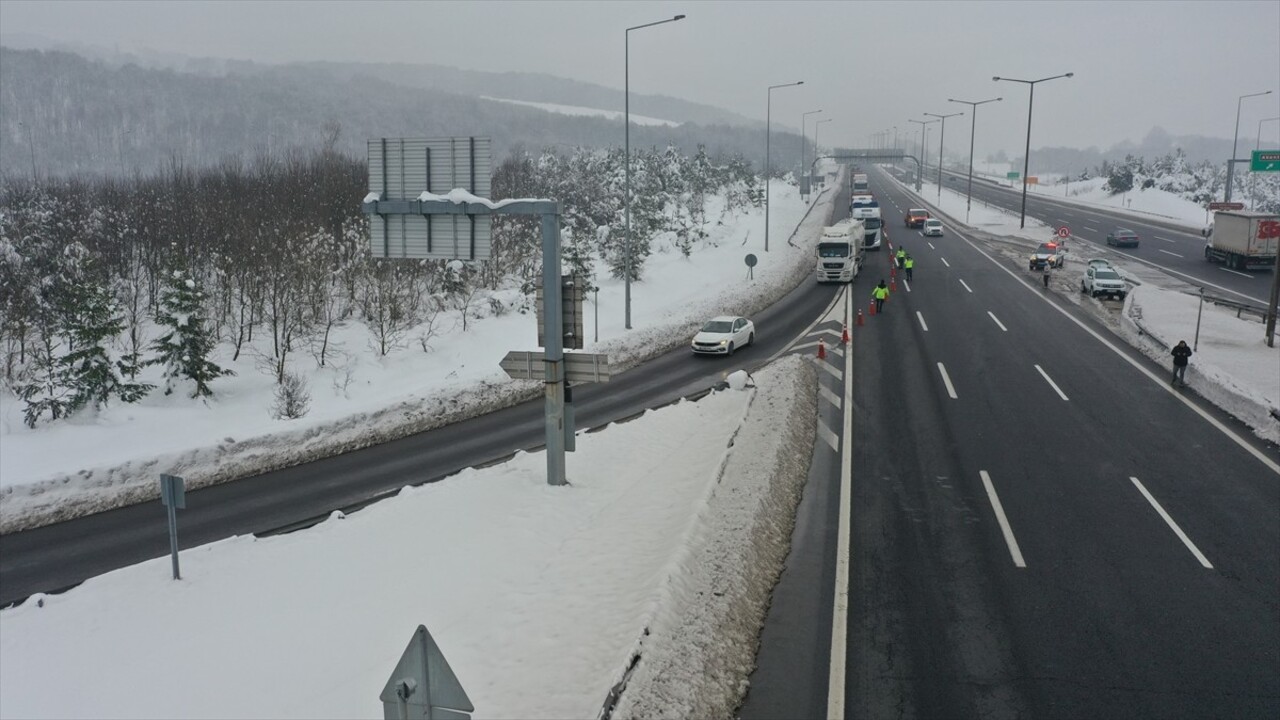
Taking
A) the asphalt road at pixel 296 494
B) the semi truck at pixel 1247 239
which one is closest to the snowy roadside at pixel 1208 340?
the semi truck at pixel 1247 239

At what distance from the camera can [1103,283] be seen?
40281 mm

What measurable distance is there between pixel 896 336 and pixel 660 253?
2490 cm

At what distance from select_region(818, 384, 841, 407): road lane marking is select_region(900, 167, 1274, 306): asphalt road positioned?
86.1 feet

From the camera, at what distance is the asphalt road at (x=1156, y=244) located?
147 feet

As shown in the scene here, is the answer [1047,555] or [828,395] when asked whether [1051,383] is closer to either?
[828,395]

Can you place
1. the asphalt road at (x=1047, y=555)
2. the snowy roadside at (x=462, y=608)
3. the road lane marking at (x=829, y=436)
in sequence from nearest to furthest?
Result: the snowy roadside at (x=462, y=608)
the asphalt road at (x=1047, y=555)
the road lane marking at (x=829, y=436)

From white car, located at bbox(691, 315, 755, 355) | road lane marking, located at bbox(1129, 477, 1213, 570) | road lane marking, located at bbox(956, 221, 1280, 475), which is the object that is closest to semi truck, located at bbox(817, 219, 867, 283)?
Result: road lane marking, located at bbox(956, 221, 1280, 475)

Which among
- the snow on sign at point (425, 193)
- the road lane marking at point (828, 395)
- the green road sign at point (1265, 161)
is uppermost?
the green road sign at point (1265, 161)

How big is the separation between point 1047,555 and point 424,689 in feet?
38.1

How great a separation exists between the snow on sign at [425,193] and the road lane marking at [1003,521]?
1074 centimetres

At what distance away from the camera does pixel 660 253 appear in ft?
182

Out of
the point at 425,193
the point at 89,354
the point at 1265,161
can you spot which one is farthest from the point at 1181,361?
the point at 1265,161

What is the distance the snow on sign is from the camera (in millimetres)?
Answer: 16594

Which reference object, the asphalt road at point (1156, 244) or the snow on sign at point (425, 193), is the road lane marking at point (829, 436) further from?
the asphalt road at point (1156, 244)
